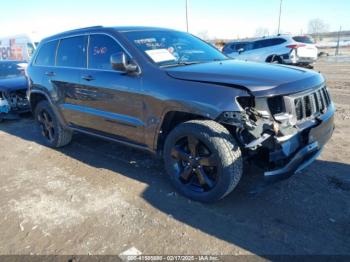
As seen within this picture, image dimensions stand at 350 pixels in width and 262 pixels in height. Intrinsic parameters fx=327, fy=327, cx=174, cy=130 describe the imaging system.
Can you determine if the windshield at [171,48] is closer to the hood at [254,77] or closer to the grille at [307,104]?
the hood at [254,77]

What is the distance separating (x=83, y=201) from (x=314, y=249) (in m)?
2.46

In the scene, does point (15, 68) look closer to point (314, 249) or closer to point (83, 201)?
point (83, 201)

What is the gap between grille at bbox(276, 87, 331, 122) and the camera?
3.10 metres

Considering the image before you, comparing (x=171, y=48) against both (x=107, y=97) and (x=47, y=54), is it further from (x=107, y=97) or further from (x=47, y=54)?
(x=47, y=54)

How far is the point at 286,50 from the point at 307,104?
37.4ft

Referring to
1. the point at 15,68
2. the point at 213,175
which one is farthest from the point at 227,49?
the point at 213,175

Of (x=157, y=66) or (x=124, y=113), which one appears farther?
(x=124, y=113)

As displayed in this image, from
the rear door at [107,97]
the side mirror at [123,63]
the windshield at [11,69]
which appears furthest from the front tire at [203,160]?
the windshield at [11,69]

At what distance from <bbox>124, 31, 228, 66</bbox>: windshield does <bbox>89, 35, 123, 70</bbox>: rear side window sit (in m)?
0.23

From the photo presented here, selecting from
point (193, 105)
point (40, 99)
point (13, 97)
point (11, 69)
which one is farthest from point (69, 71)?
point (11, 69)

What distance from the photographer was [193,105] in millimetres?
3248

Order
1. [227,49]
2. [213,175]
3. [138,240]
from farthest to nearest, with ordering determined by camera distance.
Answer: [227,49] < [213,175] < [138,240]

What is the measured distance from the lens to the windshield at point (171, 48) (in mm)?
3814

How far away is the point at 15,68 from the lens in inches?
374
